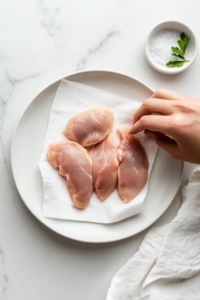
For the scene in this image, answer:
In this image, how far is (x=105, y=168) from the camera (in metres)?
1.16

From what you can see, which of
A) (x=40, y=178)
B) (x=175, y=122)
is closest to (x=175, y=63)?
(x=175, y=122)

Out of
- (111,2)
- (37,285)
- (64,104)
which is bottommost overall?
(37,285)

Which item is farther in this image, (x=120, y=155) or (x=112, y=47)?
(x=112, y=47)

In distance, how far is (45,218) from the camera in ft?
3.77

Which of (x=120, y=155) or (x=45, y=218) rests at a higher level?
(x=120, y=155)

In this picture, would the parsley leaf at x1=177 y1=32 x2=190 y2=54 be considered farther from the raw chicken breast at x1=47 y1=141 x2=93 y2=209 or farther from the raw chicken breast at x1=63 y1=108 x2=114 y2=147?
the raw chicken breast at x1=47 y1=141 x2=93 y2=209

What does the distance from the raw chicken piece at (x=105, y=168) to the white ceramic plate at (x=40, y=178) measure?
5.9 inches

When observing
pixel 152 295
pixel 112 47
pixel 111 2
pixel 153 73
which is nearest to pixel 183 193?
pixel 152 295

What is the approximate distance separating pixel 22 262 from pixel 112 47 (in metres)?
1.03

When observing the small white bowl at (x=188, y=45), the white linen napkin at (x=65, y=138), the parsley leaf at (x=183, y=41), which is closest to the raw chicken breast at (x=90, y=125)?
the white linen napkin at (x=65, y=138)

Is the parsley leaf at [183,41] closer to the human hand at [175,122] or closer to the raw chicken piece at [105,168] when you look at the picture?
the human hand at [175,122]

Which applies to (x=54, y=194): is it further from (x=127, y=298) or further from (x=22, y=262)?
(x=127, y=298)

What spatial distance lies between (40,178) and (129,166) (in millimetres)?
372

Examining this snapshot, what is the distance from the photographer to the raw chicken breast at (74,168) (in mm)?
1144
